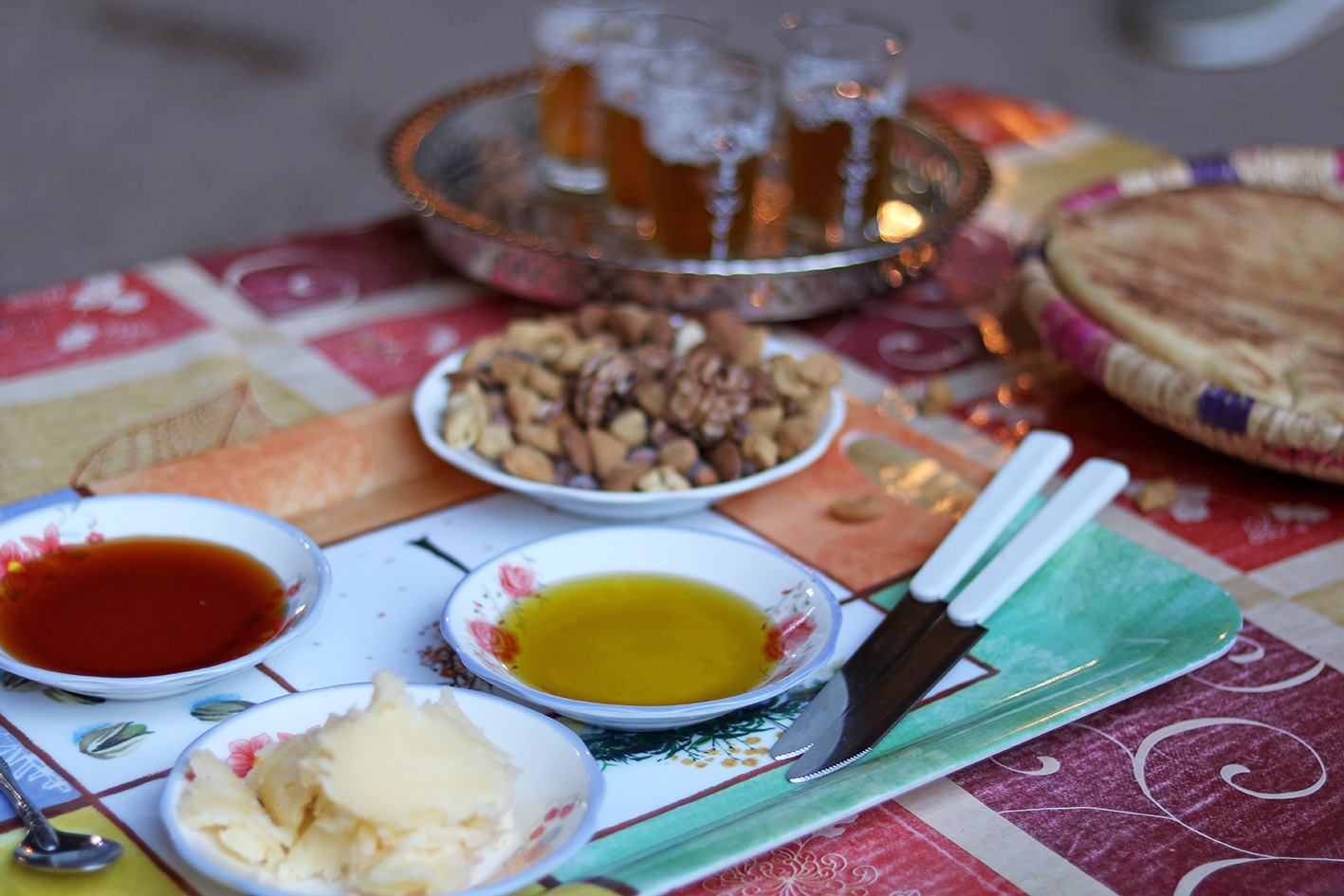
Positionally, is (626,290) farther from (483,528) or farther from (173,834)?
(173,834)

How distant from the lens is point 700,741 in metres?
0.76

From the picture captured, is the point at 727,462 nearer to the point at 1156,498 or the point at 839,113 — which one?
the point at 1156,498

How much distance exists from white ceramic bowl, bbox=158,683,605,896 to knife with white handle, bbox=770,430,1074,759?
0.48 feet

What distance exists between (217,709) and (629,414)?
15.1 inches

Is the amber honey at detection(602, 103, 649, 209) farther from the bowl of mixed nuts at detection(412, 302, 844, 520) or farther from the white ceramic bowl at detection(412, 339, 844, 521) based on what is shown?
the white ceramic bowl at detection(412, 339, 844, 521)

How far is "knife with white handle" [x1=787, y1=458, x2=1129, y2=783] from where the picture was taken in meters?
0.76

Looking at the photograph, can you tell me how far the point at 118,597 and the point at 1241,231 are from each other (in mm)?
1152

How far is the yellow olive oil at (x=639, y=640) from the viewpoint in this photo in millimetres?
775

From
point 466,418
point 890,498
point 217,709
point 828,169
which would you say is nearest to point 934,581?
point 890,498

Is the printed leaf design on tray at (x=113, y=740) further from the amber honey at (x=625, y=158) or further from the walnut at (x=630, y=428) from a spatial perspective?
the amber honey at (x=625, y=158)

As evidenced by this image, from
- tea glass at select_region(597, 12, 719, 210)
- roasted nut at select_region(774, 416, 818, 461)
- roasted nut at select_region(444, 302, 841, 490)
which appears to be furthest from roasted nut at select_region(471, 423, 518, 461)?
tea glass at select_region(597, 12, 719, 210)

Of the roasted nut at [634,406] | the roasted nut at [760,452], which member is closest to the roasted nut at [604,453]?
the roasted nut at [634,406]

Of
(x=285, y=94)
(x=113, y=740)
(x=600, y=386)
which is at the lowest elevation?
(x=285, y=94)

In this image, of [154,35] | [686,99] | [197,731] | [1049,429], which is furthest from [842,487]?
[154,35]
